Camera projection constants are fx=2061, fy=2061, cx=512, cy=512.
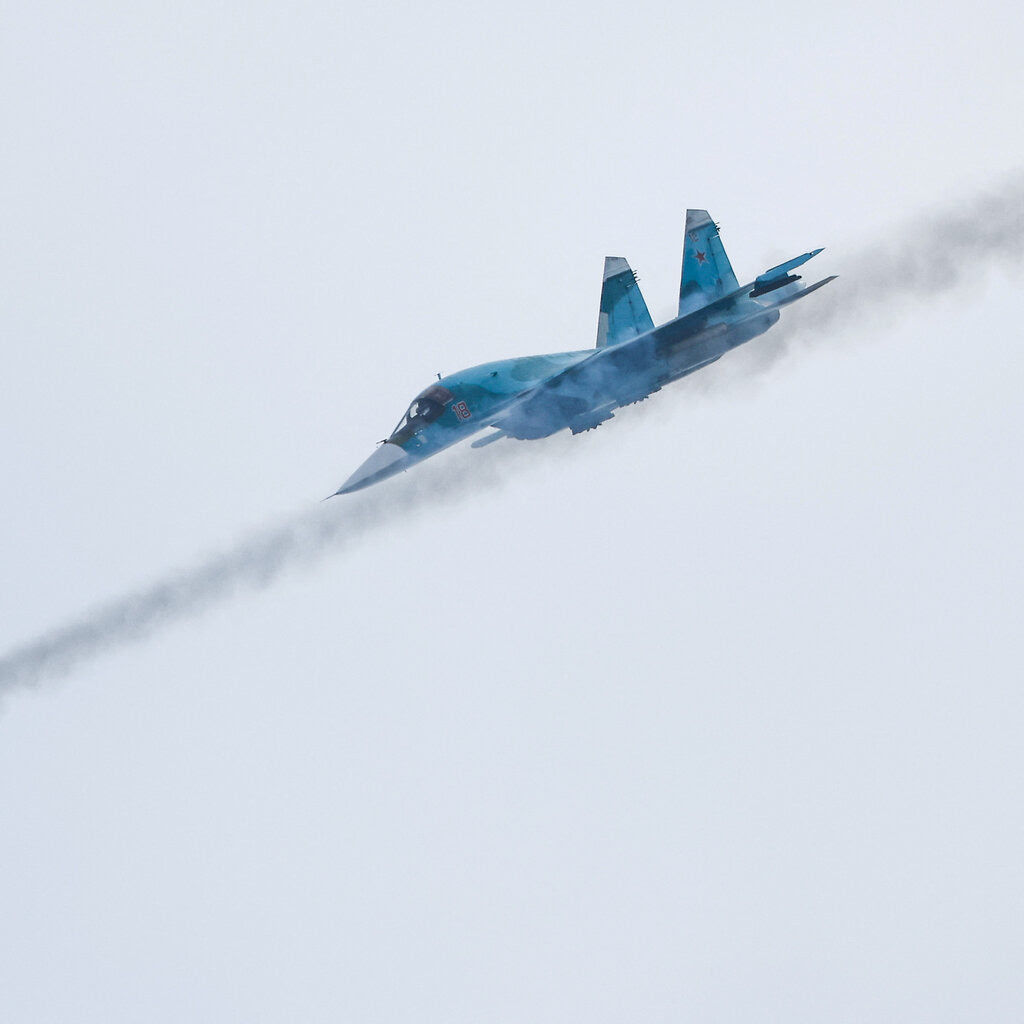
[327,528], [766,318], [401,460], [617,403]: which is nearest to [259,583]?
[327,528]

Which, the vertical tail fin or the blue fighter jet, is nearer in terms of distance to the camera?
the blue fighter jet

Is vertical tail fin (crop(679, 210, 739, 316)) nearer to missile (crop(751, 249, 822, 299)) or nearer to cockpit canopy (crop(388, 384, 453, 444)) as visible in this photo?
missile (crop(751, 249, 822, 299))

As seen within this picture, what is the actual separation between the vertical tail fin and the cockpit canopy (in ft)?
27.8

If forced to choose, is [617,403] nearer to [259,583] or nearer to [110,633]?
[259,583]

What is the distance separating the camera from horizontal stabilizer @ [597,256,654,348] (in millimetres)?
71562

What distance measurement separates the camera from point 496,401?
69.1 meters

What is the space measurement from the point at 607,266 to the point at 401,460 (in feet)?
33.7

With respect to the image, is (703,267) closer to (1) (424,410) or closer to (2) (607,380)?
(2) (607,380)

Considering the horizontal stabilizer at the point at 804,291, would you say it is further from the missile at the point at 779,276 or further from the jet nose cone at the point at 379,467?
the jet nose cone at the point at 379,467

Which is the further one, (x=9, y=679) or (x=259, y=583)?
(x=9, y=679)

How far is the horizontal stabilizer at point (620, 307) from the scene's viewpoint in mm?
71562

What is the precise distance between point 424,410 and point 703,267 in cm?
1043

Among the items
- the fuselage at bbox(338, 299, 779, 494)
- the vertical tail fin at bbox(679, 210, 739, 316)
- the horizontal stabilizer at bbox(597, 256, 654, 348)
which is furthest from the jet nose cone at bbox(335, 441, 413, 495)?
the vertical tail fin at bbox(679, 210, 739, 316)

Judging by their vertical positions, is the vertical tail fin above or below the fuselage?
above
